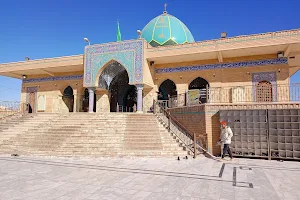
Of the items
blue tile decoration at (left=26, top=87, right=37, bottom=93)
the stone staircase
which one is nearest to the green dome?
the stone staircase

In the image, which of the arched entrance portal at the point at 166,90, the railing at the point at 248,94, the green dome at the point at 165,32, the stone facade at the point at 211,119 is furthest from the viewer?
the green dome at the point at 165,32

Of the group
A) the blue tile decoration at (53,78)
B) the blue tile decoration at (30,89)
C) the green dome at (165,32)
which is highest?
the green dome at (165,32)

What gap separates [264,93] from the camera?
13.1 meters

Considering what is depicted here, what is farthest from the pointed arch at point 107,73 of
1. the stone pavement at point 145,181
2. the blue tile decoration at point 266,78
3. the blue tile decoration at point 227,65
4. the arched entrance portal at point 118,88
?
the stone pavement at point 145,181

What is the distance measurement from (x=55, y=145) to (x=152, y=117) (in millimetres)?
5002

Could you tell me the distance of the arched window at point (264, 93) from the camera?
42.2ft

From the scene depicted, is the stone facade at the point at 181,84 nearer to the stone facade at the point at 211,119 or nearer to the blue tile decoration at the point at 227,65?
the blue tile decoration at the point at 227,65

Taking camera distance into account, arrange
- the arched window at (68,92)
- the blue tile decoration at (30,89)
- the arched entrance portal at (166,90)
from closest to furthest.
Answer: the arched entrance portal at (166,90)
the arched window at (68,92)
the blue tile decoration at (30,89)

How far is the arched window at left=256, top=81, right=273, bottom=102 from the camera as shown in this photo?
1286 centimetres

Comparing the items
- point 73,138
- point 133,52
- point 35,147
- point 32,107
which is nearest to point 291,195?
point 73,138

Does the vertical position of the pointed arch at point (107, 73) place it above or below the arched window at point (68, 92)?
above

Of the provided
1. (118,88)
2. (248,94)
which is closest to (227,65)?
(248,94)

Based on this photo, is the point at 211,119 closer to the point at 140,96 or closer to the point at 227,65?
the point at 227,65

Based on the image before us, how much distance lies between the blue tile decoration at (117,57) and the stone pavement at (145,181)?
846cm
